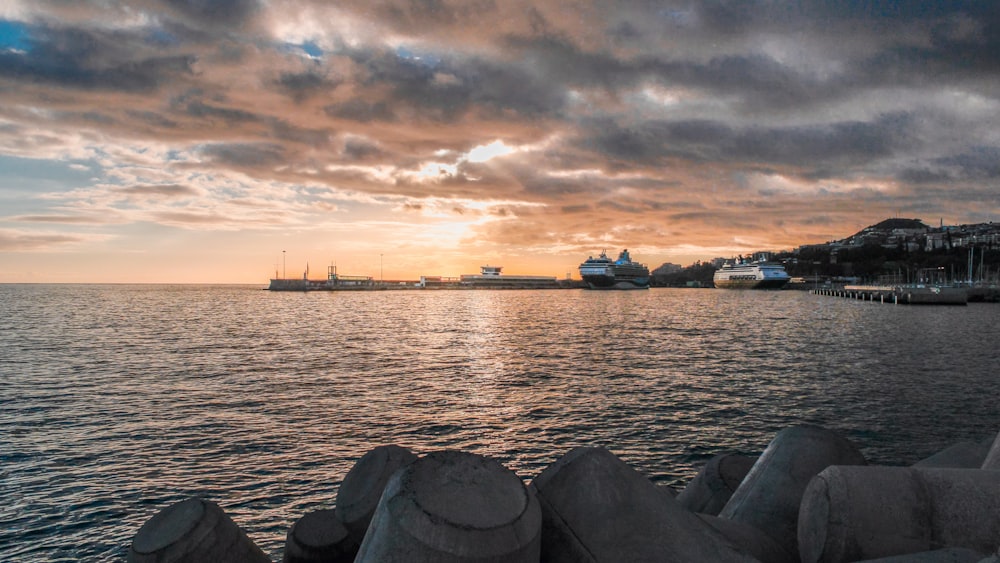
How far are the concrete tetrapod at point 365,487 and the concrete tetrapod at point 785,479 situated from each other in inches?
152

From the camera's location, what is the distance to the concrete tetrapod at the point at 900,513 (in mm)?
4914

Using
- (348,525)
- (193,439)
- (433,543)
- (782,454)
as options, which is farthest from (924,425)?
(193,439)

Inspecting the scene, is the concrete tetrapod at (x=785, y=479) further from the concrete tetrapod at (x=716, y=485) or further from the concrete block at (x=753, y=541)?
the concrete tetrapod at (x=716, y=485)

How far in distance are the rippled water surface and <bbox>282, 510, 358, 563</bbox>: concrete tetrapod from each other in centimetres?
353

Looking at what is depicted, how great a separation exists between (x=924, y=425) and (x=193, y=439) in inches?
806

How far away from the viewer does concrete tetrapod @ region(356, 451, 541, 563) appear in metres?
3.87

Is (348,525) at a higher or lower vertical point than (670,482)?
higher

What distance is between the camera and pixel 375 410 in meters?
Answer: 19.9

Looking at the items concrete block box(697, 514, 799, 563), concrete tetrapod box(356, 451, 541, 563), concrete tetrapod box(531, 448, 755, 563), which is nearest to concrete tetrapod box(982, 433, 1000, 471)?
concrete block box(697, 514, 799, 563)

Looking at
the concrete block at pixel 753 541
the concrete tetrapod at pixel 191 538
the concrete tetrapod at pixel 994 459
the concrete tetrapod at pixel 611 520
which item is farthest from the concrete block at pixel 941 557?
the concrete tetrapod at pixel 191 538

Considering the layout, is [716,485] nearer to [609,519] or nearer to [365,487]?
[609,519]

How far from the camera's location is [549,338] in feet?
152

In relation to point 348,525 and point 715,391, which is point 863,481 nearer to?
point 348,525

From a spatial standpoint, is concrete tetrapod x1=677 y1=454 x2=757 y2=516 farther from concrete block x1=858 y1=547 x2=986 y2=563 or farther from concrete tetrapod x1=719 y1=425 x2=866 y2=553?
concrete block x1=858 y1=547 x2=986 y2=563
